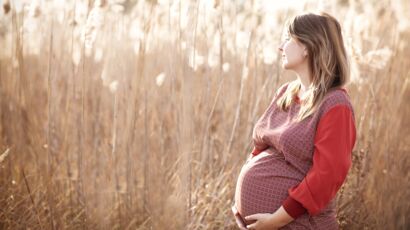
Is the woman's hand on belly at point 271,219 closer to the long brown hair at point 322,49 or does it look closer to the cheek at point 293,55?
the long brown hair at point 322,49

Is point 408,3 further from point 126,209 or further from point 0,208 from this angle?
point 0,208

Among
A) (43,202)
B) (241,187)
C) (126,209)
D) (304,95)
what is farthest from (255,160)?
(43,202)

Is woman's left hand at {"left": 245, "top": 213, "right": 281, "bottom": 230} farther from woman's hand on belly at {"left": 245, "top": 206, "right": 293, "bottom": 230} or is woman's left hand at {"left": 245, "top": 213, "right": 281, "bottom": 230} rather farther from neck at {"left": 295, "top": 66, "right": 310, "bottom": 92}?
neck at {"left": 295, "top": 66, "right": 310, "bottom": 92}

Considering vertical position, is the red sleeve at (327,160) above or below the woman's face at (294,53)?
below

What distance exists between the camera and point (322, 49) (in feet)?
6.71

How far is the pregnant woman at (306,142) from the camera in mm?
1936

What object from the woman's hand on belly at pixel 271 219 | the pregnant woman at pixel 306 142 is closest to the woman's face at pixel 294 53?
the pregnant woman at pixel 306 142

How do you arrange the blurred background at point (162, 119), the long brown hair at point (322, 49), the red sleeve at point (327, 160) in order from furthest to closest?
the blurred background at point (162, 119) → the long brown hair at point (322, 49) → the red sleeve at point (327, 160)

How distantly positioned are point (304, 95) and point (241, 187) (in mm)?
401

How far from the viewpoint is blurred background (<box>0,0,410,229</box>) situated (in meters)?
2.86

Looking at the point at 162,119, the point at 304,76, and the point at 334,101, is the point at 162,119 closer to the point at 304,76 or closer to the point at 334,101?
the point at 304,76

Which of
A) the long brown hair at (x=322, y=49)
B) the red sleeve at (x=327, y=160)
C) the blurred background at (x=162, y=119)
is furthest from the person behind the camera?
the blurred background at (x=162, y=119)

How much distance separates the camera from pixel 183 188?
288cm

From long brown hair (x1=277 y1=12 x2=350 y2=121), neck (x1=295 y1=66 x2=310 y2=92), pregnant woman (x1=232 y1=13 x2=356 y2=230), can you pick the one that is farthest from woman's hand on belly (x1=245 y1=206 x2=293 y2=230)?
neck (x1=295 y1=66 x2=310 y2=92)
